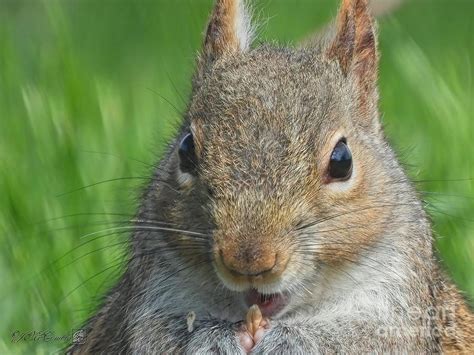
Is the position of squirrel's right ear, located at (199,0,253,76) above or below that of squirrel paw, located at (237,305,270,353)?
above

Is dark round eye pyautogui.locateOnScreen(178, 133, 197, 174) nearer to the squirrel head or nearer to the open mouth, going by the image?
the squirrel head

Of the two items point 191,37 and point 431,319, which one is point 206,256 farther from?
point 191,37

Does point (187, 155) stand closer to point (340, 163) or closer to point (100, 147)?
point (340, 163)

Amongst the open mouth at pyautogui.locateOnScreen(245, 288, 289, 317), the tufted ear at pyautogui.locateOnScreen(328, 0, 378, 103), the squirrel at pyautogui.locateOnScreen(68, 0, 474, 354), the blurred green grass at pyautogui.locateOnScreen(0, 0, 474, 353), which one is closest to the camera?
the squirrel at pyautogui.locateOnScreen(68, 0, 474, 354)

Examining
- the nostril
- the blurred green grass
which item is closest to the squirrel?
the nostril

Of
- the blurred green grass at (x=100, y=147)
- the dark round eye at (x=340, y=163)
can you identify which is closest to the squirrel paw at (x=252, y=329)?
the dark round eye at (x=340, y=163)

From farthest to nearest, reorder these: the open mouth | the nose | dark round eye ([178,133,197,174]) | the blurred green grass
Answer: the blurred green grass
dark round eye ([178,133,197,174])
the open mouth
the nose

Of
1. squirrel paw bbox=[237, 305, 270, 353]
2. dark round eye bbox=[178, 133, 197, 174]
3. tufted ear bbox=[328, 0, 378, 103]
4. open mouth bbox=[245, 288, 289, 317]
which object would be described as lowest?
squirrel paw bbox=[237, 305, 270, 353]
